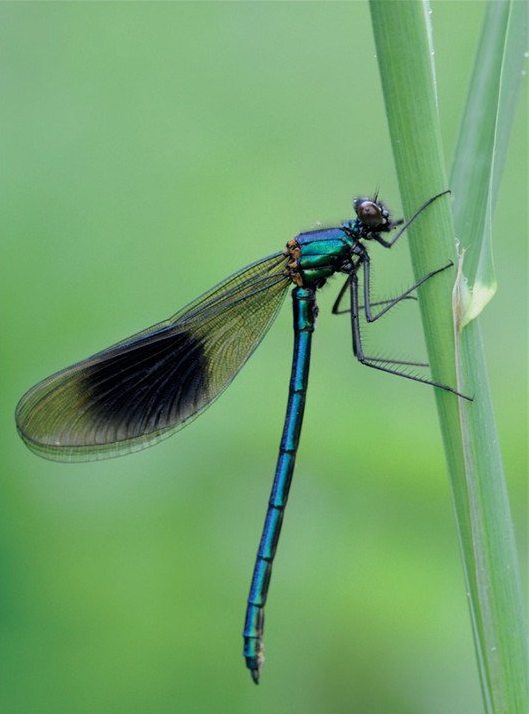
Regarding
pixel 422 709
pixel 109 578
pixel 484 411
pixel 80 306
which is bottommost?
pixel 422 709

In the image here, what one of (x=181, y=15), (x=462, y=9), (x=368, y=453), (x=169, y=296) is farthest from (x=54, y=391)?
(x=462, y=9)

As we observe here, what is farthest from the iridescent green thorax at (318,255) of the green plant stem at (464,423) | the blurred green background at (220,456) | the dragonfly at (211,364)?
the green plant stem at (464,423)

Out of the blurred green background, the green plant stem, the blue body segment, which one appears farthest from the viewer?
the blurred green background

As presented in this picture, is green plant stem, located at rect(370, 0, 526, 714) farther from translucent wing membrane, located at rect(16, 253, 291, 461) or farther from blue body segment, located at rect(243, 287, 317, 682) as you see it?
translucent wing membrane, located at rect(16, 253, 291, 461)

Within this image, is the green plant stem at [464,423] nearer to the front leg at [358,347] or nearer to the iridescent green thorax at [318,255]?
the front leg at [358,347]

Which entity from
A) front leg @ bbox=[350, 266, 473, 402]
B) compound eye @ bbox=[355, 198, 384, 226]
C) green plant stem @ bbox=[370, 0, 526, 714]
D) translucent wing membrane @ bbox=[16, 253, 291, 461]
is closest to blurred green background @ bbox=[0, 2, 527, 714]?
translucent wing membrane @ bbox=[16, 253, 291, 461]

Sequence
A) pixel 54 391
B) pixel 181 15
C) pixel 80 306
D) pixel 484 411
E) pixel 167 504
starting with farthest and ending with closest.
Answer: pixel 181 15, pixel 80 306, pixel 167 504, pixel 54 391, pixel 484 411

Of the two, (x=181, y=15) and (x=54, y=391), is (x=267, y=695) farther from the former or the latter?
(x=181, y=15)
